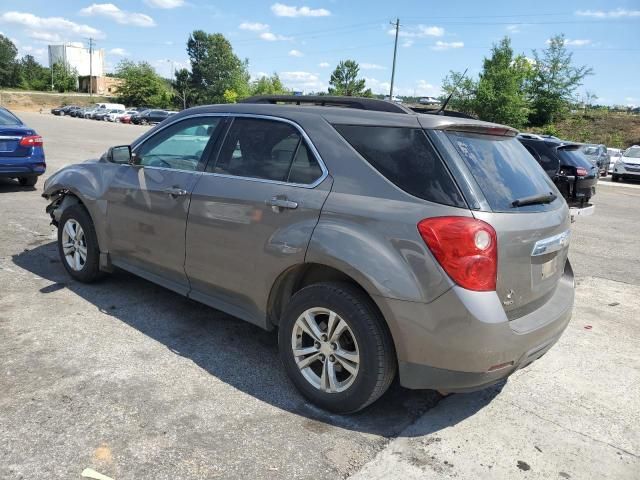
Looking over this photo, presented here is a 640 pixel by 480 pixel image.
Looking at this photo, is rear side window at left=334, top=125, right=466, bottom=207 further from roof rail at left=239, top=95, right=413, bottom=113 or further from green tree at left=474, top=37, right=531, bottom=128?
green tree at left=474, top=37, right=531, bottom=128

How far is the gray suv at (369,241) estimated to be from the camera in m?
2.72

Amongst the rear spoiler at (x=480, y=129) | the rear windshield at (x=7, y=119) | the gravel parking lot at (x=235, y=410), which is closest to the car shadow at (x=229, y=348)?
the gravel parking lot at (x=235, y=410)

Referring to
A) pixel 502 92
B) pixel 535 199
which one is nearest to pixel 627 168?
pixel 535 199

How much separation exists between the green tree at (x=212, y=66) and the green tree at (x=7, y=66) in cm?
3762

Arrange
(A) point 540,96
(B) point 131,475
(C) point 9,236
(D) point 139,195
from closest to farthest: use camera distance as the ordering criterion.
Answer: (B) point 131,475 < (D) point 139,195 < (C) point 9,236 < (A) point 540,96

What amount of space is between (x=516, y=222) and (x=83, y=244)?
3.81m

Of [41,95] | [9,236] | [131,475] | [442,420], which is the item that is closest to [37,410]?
[131,475]

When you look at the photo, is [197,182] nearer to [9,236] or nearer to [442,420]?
[442,420]

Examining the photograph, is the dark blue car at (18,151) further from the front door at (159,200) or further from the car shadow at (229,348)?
the front door at (159,200)

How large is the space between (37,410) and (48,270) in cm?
281

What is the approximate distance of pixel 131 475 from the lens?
8.33ft

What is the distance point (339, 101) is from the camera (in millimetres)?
3604

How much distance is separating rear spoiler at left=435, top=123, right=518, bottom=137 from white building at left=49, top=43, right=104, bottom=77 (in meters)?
148

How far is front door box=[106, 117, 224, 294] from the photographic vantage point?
13.0 ft
